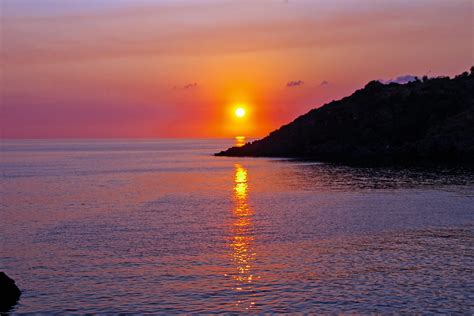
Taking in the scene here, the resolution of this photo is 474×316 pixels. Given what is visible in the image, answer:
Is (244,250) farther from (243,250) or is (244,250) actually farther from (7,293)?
(7,293)

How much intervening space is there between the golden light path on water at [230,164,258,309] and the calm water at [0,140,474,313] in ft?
0.37

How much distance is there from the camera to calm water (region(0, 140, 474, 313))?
33.1 m

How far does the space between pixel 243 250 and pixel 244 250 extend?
86mm

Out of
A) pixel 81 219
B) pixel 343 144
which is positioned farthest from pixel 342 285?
pixel 343 144

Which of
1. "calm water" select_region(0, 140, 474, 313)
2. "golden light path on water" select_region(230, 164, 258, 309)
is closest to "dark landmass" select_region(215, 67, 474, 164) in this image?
"calm water" select_region(0, 140, 474, 313)

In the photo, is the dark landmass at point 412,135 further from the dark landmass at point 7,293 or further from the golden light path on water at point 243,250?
the dark landmass at point 7,293

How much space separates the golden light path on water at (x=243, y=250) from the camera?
3466 centimetres

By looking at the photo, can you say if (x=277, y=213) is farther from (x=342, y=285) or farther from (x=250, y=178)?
(x=250, y=178)

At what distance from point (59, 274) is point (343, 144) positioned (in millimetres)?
157927

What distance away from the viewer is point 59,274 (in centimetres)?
3894

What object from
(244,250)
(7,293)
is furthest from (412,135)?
(7,293)

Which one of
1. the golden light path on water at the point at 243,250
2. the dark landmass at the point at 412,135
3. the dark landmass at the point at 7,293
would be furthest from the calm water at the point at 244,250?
the dark landmass at the point at 412,135

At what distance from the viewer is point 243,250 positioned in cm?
4638

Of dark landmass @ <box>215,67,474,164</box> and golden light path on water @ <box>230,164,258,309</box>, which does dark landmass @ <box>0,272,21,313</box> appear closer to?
golden light path on water @ <box>230,164,258,309</box>
